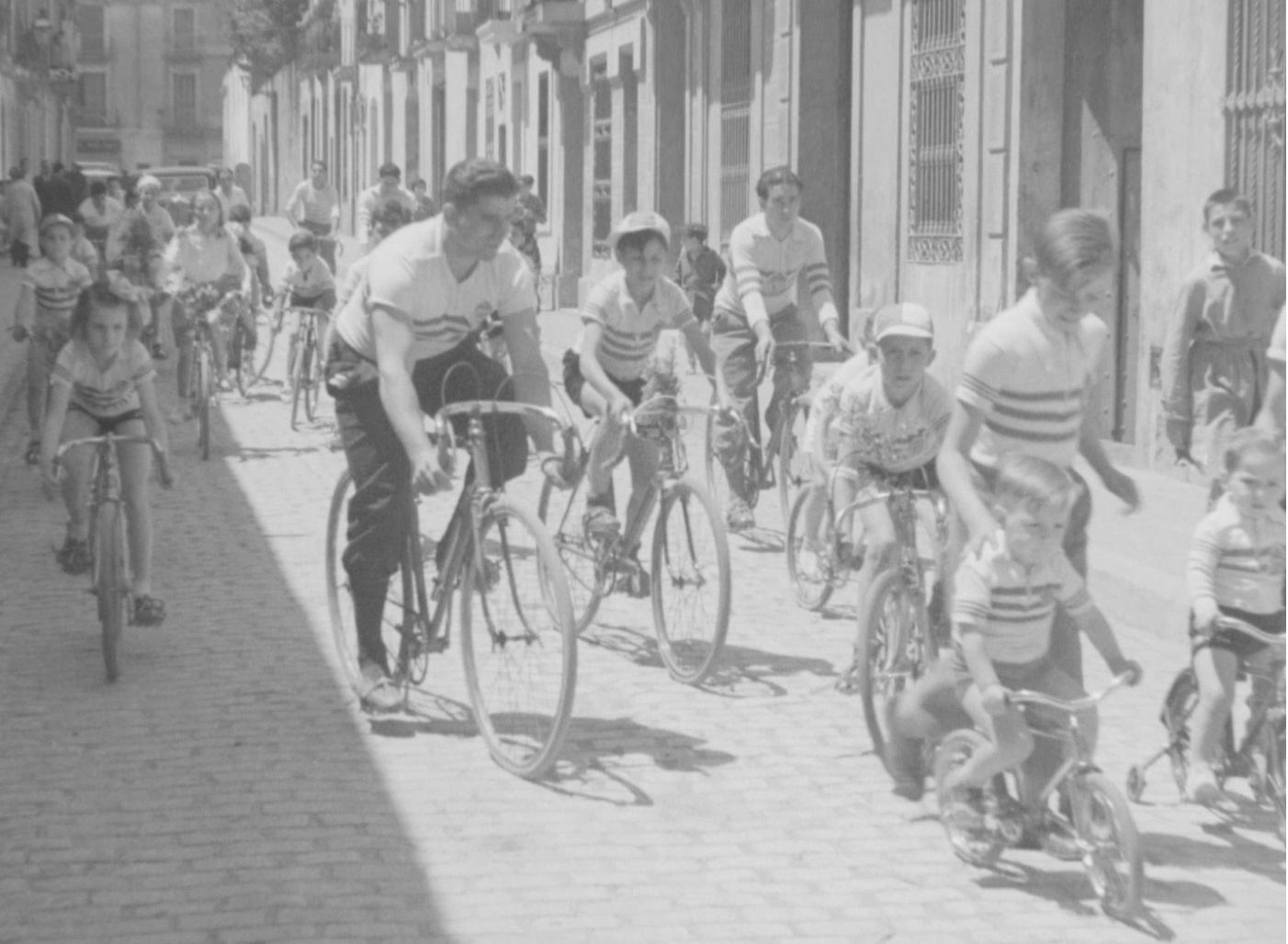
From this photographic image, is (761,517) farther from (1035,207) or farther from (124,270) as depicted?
(124,270)

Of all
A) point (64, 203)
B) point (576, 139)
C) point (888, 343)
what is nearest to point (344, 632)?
point (888, 343)

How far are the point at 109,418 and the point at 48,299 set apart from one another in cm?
545

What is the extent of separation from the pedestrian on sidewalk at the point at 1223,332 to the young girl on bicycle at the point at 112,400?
3961mm

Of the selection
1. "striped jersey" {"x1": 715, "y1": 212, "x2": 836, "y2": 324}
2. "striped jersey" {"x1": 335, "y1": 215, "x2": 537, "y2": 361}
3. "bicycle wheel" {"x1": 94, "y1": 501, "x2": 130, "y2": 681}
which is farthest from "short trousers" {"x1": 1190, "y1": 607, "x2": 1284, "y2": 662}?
"striped jersey" {"x1": 715, "y1": 212, "x2": 836, "y2": 324}

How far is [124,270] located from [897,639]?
1259 cm

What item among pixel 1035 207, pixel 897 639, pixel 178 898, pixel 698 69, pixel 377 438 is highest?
pixel 698 69

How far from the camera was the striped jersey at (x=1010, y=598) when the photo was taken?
5953 millimetres

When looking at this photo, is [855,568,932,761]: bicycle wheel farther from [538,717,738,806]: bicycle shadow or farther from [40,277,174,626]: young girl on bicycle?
[40,277,174,626]: young girl on bicycle

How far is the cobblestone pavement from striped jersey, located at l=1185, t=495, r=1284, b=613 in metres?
0.57

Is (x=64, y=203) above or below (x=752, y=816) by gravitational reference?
above

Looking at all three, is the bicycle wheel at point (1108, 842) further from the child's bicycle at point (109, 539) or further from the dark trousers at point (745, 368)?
the dark trousers at point (745, 368)

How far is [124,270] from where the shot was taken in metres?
18.6

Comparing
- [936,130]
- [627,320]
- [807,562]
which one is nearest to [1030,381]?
[627,320]

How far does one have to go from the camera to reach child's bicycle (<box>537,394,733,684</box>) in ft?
27.7
